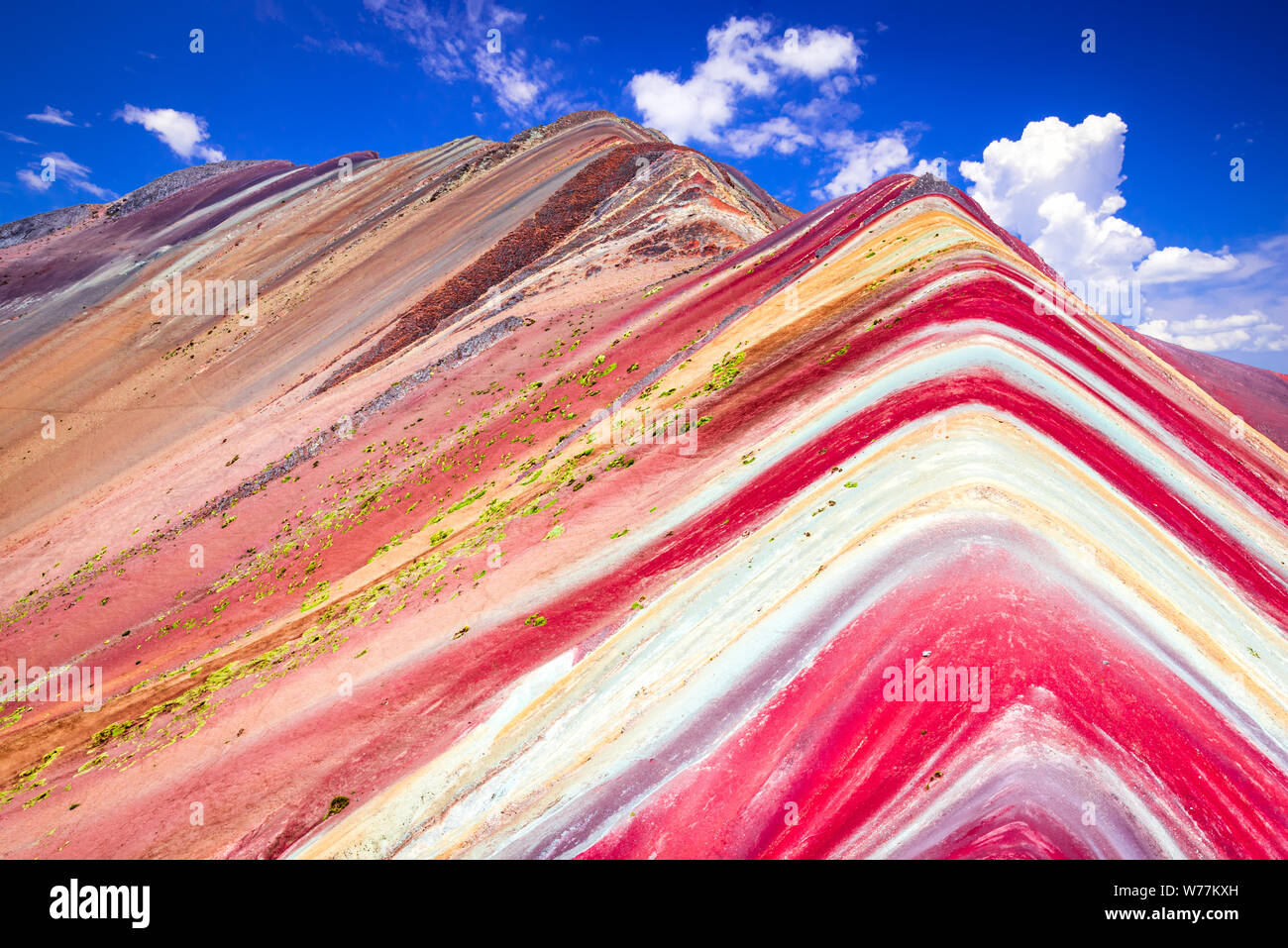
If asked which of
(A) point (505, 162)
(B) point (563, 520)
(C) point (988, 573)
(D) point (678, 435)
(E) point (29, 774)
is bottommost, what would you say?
(E) point (29, 774)

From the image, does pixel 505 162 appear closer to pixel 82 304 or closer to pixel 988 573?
pixel 82 304

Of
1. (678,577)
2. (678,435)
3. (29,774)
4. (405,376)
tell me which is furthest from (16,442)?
(678,577)

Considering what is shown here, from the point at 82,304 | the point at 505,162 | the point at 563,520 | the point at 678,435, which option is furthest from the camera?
the point at 505,162

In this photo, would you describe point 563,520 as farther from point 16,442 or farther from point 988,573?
point 16,442

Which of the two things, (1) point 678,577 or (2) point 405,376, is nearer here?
(1) point 678,577

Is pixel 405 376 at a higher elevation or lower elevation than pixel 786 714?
higher
